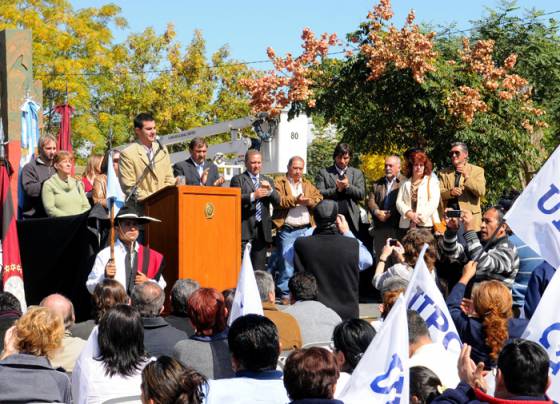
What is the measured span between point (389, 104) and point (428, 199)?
20.0ft

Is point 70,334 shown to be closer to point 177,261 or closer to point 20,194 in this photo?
point 177,261

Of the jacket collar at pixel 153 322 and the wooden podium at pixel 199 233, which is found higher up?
the wooden podium at pixel 199 233

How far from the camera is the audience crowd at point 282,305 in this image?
16.2ft

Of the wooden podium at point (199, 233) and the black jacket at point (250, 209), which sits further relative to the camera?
the black jacket at point (250, 209)

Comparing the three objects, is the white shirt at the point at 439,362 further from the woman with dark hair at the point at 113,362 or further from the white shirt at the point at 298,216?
the white shirt at the point at 298,216

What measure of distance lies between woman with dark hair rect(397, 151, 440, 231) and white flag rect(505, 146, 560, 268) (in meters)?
4.81

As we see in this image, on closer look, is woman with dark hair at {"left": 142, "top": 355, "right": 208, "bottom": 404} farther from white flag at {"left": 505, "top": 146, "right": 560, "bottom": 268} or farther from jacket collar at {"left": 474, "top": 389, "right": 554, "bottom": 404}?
white flag at {"left": 505, "top": 146, "right": 560, "bottom": 268}

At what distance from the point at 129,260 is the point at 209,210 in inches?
40.3

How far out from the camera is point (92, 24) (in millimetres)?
36719

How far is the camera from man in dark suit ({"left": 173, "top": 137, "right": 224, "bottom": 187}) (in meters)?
11.5

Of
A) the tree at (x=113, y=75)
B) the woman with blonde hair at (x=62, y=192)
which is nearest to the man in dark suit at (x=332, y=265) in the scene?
the woman with blonde hair at (x=62, y=192)

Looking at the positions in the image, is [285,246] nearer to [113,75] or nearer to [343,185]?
[343,185]

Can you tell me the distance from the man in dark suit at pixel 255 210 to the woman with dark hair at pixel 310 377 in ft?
22.3

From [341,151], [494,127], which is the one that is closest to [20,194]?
[341,151]
